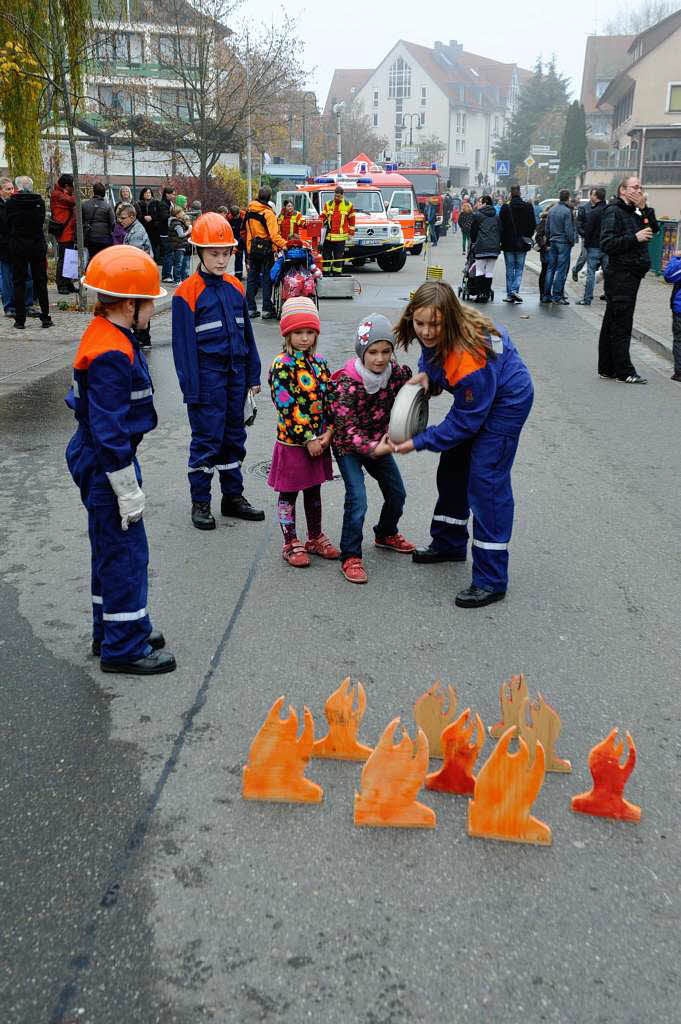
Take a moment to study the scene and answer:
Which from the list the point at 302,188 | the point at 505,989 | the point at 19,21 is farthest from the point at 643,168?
the point at 505,989

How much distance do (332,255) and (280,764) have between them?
19110 mm

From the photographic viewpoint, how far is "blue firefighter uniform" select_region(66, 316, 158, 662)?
386 cm

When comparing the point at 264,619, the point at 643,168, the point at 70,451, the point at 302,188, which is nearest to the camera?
the point at 70,451

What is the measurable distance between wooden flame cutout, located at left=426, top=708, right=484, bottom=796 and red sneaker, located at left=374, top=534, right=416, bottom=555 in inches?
94.9

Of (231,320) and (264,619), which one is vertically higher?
(231,320)

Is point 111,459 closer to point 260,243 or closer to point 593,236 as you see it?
point 260,243

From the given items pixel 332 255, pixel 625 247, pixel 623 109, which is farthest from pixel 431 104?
pixel 625 247

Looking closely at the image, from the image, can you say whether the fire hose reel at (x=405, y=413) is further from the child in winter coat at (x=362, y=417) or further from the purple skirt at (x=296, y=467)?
the purple skirt at (x=296, y=467)

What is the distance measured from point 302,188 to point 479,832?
87.9ft

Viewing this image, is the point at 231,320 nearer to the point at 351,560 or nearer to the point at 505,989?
the point at 351,560

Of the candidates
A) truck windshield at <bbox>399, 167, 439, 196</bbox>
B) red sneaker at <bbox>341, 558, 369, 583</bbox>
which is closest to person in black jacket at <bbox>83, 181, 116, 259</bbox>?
red sneaker at <bbox>341, 558, 369, 583</bbox>

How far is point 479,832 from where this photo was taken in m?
3.17

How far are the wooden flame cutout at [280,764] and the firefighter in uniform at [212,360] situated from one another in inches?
119

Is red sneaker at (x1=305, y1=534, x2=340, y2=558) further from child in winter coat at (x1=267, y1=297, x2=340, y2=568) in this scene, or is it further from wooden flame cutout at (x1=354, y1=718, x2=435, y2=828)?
wooden flame cutout at (x1=354, y1=718, x2=435, y2=828)
